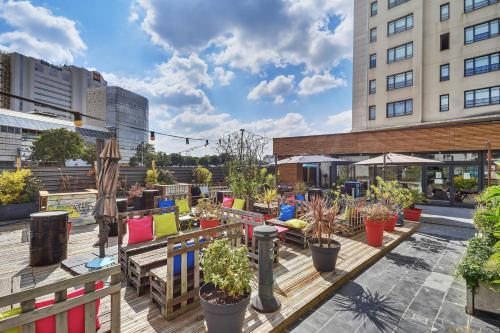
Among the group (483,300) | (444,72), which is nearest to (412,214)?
(483,300)

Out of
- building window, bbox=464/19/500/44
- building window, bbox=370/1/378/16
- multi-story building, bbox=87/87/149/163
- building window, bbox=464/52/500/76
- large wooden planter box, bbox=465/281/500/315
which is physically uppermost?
multi-story building, bbox=87/87/149/163

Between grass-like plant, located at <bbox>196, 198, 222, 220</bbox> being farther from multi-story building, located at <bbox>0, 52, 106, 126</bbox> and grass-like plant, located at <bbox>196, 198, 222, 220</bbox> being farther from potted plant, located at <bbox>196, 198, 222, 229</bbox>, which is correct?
multi-story building, located at <bbox>0, 52, 106, 126</bbox>

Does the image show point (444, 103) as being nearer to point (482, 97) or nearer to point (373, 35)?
point (482, 97)

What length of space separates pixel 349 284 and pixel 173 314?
3.34m

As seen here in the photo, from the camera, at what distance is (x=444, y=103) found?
1817 centimetres

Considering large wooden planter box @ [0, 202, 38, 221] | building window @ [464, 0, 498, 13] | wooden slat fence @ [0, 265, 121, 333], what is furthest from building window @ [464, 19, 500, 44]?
large wooden planter box @ [0, 202, 38, 221]

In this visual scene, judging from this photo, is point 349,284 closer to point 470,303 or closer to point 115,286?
point 470,303

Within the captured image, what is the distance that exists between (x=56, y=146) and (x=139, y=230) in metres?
39.7

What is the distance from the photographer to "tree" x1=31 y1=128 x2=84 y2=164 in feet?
112

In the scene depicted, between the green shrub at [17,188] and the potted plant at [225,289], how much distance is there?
10.7 m

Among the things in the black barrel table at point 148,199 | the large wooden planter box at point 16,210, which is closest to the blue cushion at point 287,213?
the black barrel table at point 148,199

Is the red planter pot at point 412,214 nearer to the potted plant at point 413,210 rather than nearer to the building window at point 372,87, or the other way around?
the potted plant at point 413,210

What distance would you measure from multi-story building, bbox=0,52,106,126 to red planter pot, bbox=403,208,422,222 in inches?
4129

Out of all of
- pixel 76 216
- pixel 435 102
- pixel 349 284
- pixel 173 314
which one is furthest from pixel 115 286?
pixel 435 102
